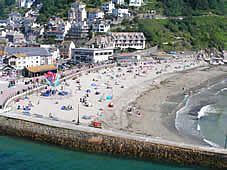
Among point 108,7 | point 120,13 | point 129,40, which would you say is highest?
point 108,7

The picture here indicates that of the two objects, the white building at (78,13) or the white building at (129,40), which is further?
the white building at (78,13)

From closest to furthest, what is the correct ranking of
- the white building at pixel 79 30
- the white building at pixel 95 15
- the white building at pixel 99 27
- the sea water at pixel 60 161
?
the sea water at pixel 60 161
the white building at pixel 79 30
the white building at pixel 99 27
the white building at pixel 95 15

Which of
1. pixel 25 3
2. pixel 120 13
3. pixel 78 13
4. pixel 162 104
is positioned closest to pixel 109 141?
pixel 162 104

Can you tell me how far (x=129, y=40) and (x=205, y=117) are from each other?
152 ft

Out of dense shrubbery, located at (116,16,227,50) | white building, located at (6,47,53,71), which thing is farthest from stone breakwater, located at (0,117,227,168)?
dense shrubbery, located at (116,16,227,50)

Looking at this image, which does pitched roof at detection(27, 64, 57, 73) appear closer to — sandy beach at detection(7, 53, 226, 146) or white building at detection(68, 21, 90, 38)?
sandy beach at detection(7, 53, 226, 146)

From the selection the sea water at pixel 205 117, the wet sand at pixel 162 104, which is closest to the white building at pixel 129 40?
the wet sand at pixel 162 104

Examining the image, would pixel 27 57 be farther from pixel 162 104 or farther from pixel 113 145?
pixel 113 145

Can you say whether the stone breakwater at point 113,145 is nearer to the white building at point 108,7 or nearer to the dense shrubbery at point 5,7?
the white building at point 108,7

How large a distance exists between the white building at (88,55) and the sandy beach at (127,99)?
7.02 meters

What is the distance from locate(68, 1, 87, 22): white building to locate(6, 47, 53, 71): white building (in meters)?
37.5

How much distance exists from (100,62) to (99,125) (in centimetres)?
3676

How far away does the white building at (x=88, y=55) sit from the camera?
2427 inches

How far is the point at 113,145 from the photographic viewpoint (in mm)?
23594
